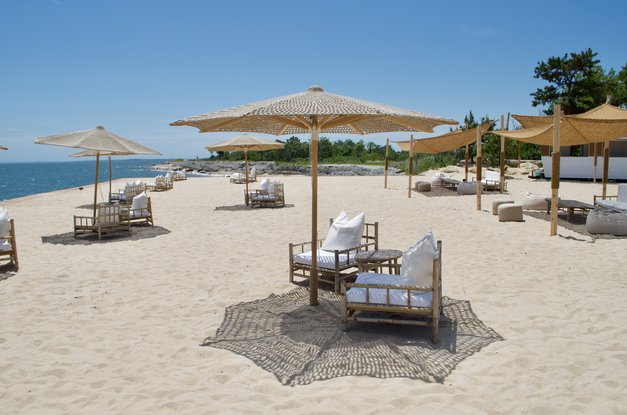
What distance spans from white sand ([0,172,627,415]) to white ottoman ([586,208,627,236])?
43 centimetres

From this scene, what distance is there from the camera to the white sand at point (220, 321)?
9.80 ft

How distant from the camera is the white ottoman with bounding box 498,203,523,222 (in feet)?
34.4

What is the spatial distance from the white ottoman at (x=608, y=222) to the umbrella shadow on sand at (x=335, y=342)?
17.7ft

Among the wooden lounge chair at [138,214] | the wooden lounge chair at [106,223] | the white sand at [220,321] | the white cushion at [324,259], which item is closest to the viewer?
the white sand at [220,321]

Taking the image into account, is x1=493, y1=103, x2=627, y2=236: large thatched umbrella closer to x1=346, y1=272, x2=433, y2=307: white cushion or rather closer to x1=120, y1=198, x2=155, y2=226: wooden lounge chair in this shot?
x1=346, y1=272, x2=433, y2=307: white cushion

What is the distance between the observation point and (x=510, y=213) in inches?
413

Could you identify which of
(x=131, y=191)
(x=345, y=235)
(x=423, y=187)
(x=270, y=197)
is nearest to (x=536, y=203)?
(x=423, y=187)

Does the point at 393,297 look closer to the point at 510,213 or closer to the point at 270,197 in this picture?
the point at 510,213

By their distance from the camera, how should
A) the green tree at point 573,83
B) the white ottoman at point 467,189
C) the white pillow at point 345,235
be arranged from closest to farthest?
the white pillow at point 345,235
the white ottoman at point 467,189
the green tree at point 573,83

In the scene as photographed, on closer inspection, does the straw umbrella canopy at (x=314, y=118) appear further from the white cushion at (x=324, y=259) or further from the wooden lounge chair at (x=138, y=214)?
the wooden lounge chair at (x=138, y=214)

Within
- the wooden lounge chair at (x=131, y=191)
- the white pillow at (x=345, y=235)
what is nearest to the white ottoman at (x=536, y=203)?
the white pillow at (x=345, y=235)

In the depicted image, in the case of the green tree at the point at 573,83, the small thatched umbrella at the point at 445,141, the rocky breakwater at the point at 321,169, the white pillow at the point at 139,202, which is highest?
the green tree at the point at 573,83

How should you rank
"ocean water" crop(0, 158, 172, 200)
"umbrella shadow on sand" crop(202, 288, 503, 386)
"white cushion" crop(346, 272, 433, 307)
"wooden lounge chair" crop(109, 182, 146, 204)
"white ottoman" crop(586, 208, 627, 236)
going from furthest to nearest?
"ocean water" crop(0, 158, 172, 200)
"wooden lounge chair" crop(109, 182, 146, 204)
"white ottoman" crop(586, 208, 627, 236)
"white cushion" crop(346, 272, 433, 307)
"umbrella shadow on sand" crop(202, 288, 503, 386)

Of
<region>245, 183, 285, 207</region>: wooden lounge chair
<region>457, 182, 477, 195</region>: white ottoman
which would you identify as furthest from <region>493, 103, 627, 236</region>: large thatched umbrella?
<region>245, 183, 285, 207</region>: wooden lounge chair
